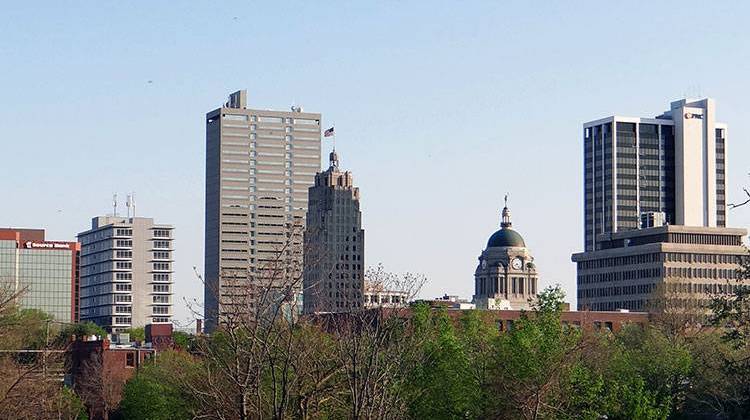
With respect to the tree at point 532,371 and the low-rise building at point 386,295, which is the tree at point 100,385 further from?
the tree at point 532,371

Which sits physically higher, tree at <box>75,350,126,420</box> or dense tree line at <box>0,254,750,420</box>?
dense tree line at <box>0,254,750,420</box>

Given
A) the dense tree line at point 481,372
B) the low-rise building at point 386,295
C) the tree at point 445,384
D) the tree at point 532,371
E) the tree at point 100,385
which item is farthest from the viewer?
the tree at point 100,385

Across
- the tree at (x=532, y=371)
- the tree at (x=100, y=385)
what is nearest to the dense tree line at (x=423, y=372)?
the tree at (x=532, y=371)

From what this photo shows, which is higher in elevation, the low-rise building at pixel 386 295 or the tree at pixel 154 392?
the low-rise building at pixel 386 295

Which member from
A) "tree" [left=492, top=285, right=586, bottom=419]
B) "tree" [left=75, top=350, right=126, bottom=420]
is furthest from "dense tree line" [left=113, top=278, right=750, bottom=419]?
"tree" [left=75, top=350, right=126, bottom=420]

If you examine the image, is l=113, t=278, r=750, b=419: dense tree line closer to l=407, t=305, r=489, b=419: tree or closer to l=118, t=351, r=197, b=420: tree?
l=407, t=305, r=489, b=419: tree

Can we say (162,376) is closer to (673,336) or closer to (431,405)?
(431,405)

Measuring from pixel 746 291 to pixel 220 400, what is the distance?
19170 millimetres

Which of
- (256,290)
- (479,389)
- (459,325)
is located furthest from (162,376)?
(256,290)

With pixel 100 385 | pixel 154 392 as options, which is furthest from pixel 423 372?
pixel 100 385

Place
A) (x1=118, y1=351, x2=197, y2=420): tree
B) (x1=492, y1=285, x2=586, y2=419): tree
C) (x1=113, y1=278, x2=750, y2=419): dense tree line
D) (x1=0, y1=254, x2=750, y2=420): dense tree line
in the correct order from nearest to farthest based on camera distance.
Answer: (x1=0, y1=254, x2=750, y2=420): dense tree line < (x1=113, y1=278, x2=750, y2=419): dense tree line < (x1=492, y1=285, x2=586, y2=419): tree < (x1=118, y1=351, x2=197, y2=420): tree

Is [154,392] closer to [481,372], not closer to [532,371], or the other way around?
[481,372]

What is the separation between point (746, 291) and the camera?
2248 inches

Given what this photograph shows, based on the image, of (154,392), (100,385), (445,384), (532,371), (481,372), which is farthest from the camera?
(100,385)
